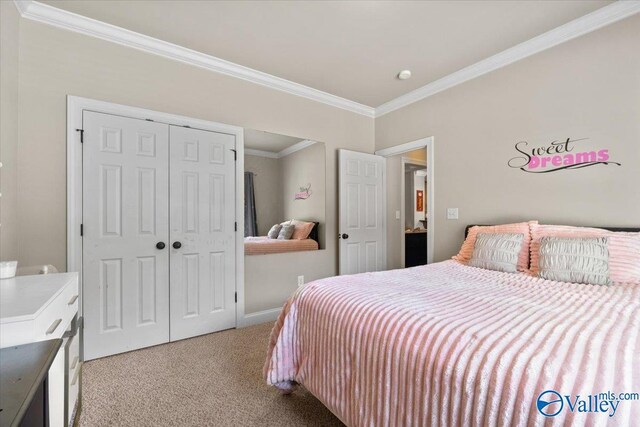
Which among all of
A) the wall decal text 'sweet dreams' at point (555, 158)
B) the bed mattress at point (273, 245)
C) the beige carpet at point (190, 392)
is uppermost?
the wall decal text 'sweet dreams' at point (555, 158)

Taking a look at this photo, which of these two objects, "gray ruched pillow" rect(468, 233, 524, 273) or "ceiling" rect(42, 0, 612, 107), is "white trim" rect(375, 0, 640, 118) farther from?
"gray ruched pillow" rect(468, 233, 524, 273)

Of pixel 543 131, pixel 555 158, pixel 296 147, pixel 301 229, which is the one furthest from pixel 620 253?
pixel 296 147

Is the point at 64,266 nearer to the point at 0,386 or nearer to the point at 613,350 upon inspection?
the point at 0,386

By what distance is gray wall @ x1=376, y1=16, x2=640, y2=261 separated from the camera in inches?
82.4

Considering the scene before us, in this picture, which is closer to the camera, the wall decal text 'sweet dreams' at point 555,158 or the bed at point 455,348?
the bed at point 455,348

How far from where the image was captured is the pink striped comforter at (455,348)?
78 cm

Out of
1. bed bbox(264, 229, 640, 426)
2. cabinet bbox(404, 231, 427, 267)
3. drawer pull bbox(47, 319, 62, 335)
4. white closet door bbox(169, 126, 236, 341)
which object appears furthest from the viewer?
cabinet bbox(404, 231, 427, 267)

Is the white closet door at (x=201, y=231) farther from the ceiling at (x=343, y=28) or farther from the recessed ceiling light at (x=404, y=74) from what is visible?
the recessed ceiling light at (x=404, y=74)

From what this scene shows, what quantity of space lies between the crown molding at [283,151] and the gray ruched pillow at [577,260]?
254cm

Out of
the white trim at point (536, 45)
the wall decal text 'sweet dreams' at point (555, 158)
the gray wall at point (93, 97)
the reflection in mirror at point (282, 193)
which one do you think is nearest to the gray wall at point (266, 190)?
the reflection in mirror at point (282, 193)

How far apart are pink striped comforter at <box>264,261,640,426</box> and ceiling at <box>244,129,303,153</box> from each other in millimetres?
1924

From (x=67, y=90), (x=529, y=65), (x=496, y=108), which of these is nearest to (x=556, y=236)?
(x=496, y=108)

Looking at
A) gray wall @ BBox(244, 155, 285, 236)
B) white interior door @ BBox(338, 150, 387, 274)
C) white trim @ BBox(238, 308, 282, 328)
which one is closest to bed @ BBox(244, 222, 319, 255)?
gray wall @ BBox(244, 155, 285, 236)

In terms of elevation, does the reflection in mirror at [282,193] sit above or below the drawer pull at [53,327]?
above
